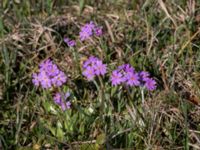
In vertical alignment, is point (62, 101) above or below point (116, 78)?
below

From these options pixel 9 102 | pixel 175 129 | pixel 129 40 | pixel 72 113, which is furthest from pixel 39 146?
pixel 129 40

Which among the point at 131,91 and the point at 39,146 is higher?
the point at 131,91

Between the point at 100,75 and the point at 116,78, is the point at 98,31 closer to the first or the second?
the point at 100,75

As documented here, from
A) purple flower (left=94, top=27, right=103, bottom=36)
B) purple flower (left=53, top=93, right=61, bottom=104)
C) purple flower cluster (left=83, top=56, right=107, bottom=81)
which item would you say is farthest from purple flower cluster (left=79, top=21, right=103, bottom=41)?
purple flower (left=53, top=93, right=61, bottom=104)

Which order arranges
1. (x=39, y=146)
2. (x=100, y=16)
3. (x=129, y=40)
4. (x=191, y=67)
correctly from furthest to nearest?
1. (x=100, y=16)
2. (x=129, y=40)
3. (x=191, y=67)
4. (x=39, y=146)

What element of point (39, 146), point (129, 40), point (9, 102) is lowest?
point (39, 146)

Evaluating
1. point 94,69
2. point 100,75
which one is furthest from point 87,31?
point 94,69

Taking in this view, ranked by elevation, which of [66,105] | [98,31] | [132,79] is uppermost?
[98,31]

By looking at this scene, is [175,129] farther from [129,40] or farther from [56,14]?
[56,14]
